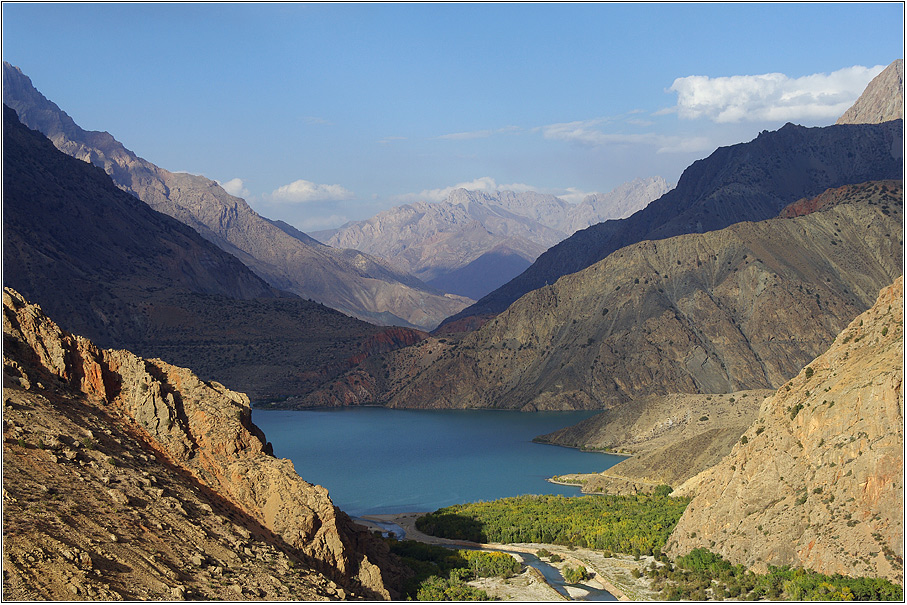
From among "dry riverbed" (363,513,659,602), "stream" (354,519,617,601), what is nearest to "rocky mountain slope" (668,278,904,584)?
"dry riverbed" (363,513,659,602)

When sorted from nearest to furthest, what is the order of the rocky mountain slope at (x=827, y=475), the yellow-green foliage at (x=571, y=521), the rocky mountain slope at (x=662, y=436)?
1. the rocky mountain slope at (x=827, y=475)
2. the yellow-green foliage at (x=571, y=521)
3. the rocky mountain slope at (x=662, y=436)

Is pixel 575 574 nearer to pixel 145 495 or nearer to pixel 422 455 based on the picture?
pixel 145 495

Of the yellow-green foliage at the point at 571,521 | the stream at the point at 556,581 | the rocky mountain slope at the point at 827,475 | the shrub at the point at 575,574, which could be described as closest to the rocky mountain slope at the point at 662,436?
the yellow-green foliage at the point at 571,521

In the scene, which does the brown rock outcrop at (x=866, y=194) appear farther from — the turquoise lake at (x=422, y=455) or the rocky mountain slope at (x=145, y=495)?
the rocky mountain slope at (x=145, y=495)

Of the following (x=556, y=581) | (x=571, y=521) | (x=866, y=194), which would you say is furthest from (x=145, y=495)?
(x=866, y=194)

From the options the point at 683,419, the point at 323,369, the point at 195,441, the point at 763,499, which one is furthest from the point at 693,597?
the point at 323,369

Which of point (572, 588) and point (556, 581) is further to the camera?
point (556, 581)

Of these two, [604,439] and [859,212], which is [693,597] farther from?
[859,212]
